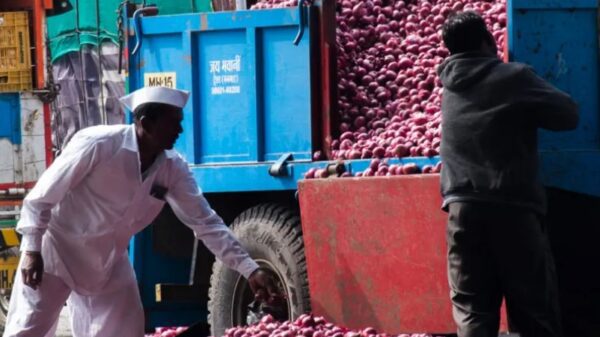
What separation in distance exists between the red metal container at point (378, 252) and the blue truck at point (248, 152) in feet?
0.81

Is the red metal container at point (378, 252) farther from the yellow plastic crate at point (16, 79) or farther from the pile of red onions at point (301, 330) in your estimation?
the yellow plastic crate at point (16, 79)

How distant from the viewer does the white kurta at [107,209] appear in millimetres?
7438

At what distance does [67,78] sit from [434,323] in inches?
526

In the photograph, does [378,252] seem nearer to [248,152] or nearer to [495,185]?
[248,152]

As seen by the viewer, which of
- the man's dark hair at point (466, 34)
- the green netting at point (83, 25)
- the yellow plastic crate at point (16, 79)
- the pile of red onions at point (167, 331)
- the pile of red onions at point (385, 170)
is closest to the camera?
the man's dark hair at point (466, 34)

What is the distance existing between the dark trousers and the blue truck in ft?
4.13

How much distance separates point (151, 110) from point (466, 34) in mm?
1460

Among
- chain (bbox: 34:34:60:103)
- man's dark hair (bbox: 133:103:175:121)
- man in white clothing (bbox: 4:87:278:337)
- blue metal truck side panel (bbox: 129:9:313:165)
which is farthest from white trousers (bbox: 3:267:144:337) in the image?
chain (bbox: 34:34:60:103)

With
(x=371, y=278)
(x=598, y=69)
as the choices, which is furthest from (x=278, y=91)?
(x=598, y=69)

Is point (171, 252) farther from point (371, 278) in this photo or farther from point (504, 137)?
point (504, 137)

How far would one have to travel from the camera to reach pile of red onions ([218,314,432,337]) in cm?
896

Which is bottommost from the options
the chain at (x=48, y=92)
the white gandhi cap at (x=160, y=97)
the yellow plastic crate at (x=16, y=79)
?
the chain at (x=48, y=92)

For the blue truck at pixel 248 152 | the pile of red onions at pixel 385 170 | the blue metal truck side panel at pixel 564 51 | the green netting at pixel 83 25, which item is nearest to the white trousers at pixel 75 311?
the blue truck at pixel 248 152

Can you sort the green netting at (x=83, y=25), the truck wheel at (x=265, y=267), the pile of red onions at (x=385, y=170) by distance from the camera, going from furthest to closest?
1. the green netting at (x=83, y=25)
2. the truck wheel at (x=265, y=267)
3. the pile of red onions at (x=385, y=170)
